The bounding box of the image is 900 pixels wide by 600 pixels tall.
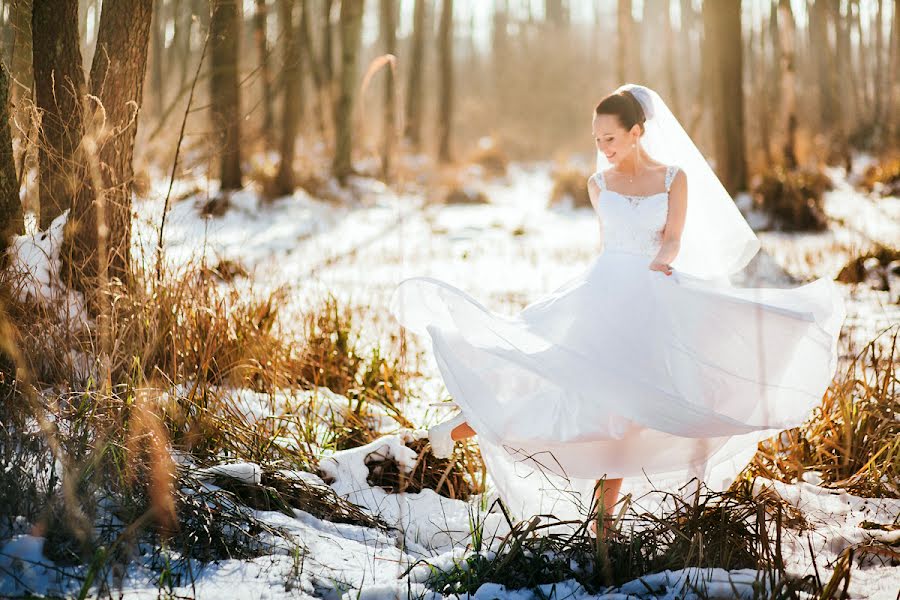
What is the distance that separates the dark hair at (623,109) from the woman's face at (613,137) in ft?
0.06

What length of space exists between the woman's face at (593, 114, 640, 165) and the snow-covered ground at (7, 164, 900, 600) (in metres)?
0.89

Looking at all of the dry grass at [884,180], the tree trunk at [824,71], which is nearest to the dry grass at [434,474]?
the dry grass at [884,180]

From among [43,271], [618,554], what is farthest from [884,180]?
[43,271]

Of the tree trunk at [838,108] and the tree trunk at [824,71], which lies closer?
the tree trunk at [838,108]

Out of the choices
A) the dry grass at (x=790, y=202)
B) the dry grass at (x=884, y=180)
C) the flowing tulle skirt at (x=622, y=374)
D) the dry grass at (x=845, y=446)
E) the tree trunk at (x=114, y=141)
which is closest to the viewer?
the flowing tulle skirt at (x=622, y=374)

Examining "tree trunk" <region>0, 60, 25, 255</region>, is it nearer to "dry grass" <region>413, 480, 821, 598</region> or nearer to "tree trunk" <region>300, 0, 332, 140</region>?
"dry grass" <region>413, 480, 821, 598</region>

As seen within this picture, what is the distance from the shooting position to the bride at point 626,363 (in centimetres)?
304

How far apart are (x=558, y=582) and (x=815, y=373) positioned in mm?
1309

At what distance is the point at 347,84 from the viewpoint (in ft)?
52.9

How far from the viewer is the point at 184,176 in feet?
15.7

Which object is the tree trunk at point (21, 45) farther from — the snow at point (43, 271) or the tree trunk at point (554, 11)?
the tree trunk at point (554, 11)

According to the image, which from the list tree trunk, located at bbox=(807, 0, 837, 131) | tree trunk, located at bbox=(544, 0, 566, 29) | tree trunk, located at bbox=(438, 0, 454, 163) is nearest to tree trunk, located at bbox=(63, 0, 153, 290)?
tree trunk, located at bbox=(438, 0, 454, 163)

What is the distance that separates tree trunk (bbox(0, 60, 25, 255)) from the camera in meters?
3.69

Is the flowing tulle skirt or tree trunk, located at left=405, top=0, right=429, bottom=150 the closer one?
the flowing tulle skirt
